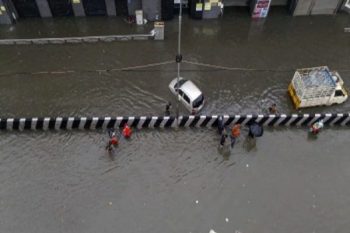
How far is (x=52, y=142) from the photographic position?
2012 centimetres

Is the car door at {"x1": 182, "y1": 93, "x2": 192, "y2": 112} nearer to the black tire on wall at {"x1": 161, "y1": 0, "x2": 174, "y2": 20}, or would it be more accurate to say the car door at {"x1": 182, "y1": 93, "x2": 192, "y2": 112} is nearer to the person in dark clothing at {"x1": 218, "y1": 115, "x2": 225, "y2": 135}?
the person in dark clothing at {"x1": 218, "y1": 115, "x2": 225, "y2": 135}

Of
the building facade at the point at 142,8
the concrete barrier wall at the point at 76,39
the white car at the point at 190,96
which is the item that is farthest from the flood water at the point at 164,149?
the building facade at the point at 142,8

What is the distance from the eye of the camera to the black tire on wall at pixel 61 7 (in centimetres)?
2628

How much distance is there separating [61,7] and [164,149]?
14343 mm

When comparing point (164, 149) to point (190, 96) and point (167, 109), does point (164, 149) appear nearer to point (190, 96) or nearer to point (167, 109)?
point (167, 109)

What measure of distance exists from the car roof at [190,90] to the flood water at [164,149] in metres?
1.24

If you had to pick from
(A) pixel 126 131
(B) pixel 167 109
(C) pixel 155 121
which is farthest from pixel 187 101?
(A) pixel 126 131

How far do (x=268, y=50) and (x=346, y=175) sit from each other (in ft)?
34.5

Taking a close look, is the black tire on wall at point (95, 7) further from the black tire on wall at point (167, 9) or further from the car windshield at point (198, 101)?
the car windshield at point (198, 101)

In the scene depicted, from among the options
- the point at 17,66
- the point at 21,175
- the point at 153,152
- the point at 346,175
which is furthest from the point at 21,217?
the point at 346,175

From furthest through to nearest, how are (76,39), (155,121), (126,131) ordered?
1. (76,39)
2. (155,121)
3. (126,131)

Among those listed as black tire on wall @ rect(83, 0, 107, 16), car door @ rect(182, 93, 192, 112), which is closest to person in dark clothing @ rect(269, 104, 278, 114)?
car door @ rect(182, 93, 192, 112)

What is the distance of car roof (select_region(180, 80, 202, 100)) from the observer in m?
20.9

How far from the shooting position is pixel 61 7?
87.4 feet
